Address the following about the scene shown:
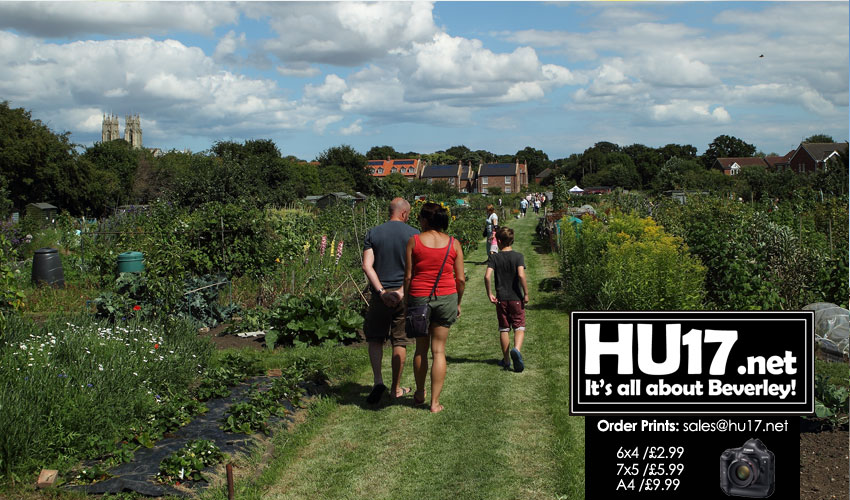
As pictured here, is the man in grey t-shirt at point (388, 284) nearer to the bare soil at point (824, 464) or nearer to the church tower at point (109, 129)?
the bare soil at point (824, 464)

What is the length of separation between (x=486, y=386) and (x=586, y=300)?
4311mm

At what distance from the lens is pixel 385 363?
7.92 meters

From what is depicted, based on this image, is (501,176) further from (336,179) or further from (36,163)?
(36,163)

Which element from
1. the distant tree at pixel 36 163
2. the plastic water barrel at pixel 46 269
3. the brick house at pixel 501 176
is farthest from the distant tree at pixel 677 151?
the plastic water barrel at pixel 46 269

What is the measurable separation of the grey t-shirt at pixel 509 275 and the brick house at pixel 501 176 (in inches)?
4050

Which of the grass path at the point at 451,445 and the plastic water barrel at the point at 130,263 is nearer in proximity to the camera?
the grass path at the point at 451,445

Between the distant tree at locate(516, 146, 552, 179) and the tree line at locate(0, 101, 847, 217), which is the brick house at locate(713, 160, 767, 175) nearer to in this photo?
the tree line at locate(0, 101, 847, 217)

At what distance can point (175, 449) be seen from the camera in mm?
5125

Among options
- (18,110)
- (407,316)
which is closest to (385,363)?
(407,316)

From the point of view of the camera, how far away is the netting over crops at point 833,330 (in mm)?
7750

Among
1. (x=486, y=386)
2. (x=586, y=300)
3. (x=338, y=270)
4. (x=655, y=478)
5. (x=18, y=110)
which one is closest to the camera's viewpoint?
(x=655, y=478)

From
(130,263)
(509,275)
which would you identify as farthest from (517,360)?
(130,263)

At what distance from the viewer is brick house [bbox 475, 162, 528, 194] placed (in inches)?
4373

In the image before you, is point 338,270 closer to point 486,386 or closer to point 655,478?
point 486,386
